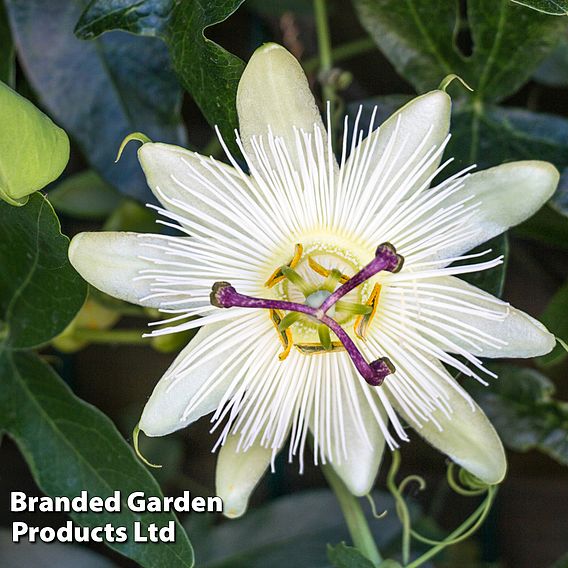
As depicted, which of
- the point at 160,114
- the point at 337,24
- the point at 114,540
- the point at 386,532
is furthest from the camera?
the point at 337,24

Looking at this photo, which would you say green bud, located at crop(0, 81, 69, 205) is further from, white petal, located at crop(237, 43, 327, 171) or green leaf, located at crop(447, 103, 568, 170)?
green leaf, located at crop(447, 103, 568, 170)

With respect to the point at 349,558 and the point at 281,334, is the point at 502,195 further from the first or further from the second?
the point at 349,558

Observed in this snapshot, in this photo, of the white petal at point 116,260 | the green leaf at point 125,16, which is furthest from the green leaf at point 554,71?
the white petal at point 116,260

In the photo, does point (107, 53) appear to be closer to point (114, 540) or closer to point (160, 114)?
point (160, 114)

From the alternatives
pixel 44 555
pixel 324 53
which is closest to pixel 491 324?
pixel 324 53

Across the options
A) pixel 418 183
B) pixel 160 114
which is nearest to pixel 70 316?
pixel 160 114
